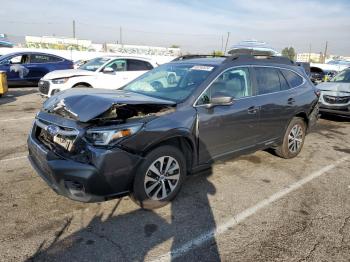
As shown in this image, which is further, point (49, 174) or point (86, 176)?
point (49, 174)

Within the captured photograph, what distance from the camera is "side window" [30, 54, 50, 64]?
47.0 feet

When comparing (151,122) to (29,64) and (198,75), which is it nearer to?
(198,75)

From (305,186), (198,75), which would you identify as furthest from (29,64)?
(305,186)

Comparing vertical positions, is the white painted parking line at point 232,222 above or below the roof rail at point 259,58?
below

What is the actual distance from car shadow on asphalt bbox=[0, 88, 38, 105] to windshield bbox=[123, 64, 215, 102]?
747 centimetres

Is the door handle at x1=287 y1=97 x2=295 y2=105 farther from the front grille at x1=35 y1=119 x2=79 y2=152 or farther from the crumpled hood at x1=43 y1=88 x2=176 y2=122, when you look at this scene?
the front grille at x1=35 y1=119 x2=79 y2=152

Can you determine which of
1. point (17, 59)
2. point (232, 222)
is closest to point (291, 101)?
point (232, 222)

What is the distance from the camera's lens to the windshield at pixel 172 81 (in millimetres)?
4349

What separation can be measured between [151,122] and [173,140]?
0.42 metres

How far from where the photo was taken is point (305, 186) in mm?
→ 4840

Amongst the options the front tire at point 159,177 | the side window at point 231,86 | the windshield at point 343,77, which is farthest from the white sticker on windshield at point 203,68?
the windshield at point 343,77

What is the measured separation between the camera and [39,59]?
47.5 ft

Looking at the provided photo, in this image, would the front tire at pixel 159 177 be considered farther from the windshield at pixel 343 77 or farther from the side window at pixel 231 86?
the windshield at pixel 343 77

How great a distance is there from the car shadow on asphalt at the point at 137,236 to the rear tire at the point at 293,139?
2.35m
